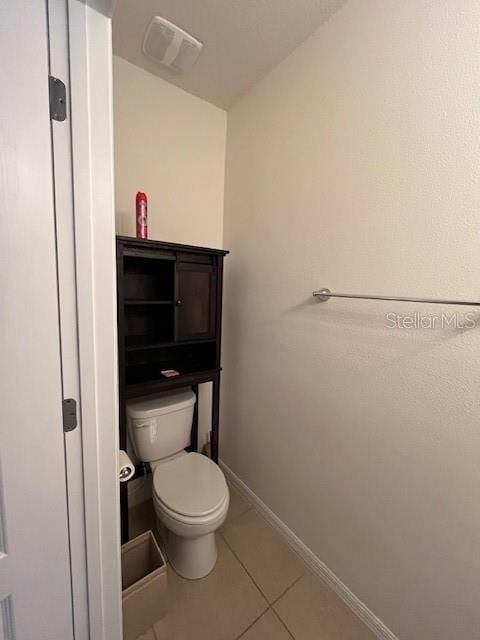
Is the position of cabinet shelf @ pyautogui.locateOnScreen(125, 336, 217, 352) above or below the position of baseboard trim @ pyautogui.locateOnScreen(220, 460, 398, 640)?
above

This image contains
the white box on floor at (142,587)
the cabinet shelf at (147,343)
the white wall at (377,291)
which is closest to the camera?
the white wall at (377,291)

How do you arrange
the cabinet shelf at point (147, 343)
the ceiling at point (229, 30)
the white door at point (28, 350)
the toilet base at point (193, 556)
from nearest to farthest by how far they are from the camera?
the white door at point (28, 350)
the ceiling at point (229, 30)
the toilet base at point (193, 556)
the cabinet shelf at point (147, 343)

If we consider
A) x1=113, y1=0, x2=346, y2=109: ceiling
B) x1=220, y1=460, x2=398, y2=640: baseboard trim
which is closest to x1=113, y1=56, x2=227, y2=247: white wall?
x1=113, y1=0, x2=346, y2=109: ceiling

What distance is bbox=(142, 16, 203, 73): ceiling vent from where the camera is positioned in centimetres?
120

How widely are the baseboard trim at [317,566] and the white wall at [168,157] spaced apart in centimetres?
171

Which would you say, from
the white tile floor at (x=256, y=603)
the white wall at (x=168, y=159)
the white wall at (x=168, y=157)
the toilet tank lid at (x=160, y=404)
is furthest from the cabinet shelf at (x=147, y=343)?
the white tile floor at (x=256, y=603)

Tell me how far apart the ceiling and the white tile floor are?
2.57m

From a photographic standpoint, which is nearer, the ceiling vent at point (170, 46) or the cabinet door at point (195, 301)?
the ceiling vent at point (170, 46)

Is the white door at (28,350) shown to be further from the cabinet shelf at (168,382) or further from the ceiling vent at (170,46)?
the ceiling vent at (170,46)

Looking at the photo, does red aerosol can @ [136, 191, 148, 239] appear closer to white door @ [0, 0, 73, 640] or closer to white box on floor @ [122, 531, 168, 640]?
white door @ [0, 0, 73, 640]

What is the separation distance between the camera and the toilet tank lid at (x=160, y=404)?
4.67ft

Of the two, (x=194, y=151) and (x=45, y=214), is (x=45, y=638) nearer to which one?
(x=45, y=214)

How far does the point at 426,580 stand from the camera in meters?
0.95

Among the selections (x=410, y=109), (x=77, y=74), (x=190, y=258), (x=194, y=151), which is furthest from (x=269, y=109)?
(x=77, y=74)
